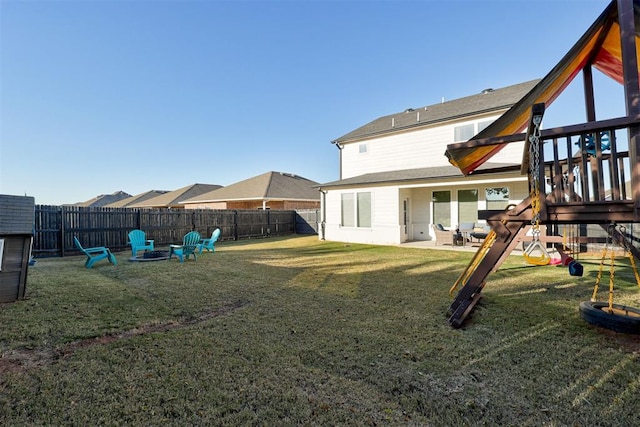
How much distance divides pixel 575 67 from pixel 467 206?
9.54 m

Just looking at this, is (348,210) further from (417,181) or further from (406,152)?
(406,152)

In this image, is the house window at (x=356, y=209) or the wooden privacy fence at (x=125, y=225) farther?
the house window at (x=356, y=209)

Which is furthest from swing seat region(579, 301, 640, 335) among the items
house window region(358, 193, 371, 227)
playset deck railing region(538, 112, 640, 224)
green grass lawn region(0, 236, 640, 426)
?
house window region(358, 193, 371, 227)

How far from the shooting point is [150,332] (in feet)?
11.5

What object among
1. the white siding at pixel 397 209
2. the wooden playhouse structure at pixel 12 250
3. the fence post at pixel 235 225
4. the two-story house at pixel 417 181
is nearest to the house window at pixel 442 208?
the two-story house at pixel 417 181

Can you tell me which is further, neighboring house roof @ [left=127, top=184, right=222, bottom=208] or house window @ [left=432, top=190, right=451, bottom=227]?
neighboring house roof @ [left=127, top=184, right=222, bottom=208]

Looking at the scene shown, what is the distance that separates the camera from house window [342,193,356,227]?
1473cm

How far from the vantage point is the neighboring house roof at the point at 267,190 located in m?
22.8

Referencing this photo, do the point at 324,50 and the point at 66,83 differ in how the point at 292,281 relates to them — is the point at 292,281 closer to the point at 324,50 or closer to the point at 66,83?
the point at 324,50

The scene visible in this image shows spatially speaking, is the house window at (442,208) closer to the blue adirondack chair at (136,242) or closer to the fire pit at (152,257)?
the fire pit at (152,257)

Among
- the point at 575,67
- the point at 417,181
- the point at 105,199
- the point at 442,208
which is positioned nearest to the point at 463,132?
the point at 417,181

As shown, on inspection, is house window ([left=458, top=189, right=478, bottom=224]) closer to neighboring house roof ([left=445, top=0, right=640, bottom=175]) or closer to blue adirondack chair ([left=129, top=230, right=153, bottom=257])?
neighboring house roof ([left=445, top=0, right=640, bottom=175])

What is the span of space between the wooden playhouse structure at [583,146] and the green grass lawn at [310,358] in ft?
2.89

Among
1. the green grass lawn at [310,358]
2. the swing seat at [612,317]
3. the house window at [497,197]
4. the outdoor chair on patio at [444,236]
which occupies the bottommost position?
the green grass lawn at [310,358]
